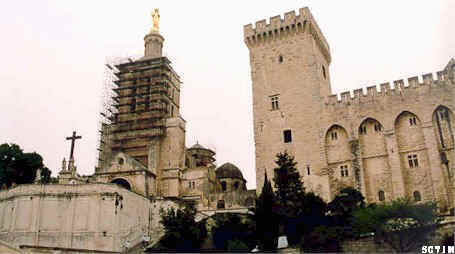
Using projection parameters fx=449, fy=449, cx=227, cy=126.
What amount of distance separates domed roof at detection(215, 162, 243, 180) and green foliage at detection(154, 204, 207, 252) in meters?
17.4

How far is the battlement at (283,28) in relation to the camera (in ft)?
131

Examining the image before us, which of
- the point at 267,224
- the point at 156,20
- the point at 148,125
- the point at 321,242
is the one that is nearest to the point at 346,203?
the point at 321,242

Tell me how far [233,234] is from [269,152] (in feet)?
32.6

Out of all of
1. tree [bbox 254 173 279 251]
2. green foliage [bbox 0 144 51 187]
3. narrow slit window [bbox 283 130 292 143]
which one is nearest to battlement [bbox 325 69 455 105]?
narrow slit window [bbox 283 130 292 143]

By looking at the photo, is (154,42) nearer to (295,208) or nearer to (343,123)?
(343,123)

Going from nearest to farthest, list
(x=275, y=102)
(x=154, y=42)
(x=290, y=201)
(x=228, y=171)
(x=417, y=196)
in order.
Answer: (x=290, y=201) < (x=417, y=196) < (x=275, y=102) < (x=228, y=171) < (x=154, y=42)

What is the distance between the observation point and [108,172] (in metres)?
41.5

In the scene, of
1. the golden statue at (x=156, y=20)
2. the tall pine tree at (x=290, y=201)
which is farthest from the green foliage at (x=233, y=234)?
the golden statue at (x=156, y=20)

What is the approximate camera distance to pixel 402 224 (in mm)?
24344

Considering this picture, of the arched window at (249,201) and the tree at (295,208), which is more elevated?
the arched window at (249,201)

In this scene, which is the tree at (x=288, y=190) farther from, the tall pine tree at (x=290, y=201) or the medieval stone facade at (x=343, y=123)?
the medieval stone facade at (x=343, y=123)

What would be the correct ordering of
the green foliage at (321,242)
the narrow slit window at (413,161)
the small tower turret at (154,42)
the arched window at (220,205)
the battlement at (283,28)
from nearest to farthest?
the green foliage at (321,242) < the narrow slit window at (413,161) < the battlement at (283,28) < the arched window at (220,205) < the small tower turret at (154,42)

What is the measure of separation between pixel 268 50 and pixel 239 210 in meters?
14.7

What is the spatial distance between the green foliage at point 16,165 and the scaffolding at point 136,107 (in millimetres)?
6227
